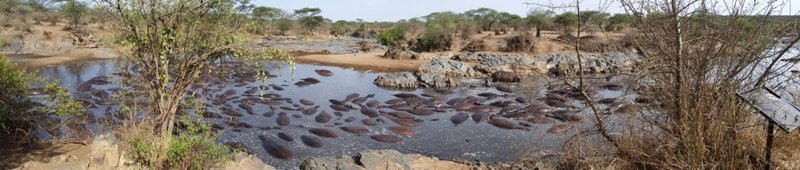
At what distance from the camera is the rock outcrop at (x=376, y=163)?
9.77m

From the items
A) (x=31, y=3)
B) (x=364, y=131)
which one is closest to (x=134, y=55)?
(x=364, y=131)

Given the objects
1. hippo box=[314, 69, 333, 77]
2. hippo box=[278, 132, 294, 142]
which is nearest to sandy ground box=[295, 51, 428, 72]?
hippo box=[314, 69, 333, 77]

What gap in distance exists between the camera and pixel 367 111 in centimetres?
1691

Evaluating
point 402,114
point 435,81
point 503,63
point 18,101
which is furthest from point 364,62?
point 18,101

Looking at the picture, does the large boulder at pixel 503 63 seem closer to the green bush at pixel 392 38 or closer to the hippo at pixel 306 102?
the green bush at pixel 392 38

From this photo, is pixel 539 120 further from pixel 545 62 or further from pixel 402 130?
pixel 545 62

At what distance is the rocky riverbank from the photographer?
23.8m

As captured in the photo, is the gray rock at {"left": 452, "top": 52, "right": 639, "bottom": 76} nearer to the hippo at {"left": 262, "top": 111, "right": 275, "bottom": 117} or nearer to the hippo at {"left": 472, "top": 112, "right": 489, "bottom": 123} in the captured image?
the hippo at {"left": 472, "top": 112, "right": 489, "bottom": 123}

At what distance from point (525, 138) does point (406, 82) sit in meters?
10.2

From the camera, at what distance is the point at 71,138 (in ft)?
38.9

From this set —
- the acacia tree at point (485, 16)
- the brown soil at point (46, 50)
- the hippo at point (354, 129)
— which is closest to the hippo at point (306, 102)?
the hippo at point (354, 129)

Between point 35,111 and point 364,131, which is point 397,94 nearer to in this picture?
point 364,131

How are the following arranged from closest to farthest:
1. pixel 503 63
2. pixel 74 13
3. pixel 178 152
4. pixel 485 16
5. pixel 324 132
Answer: pixel 178 152, pixel 324 132, pixel 503 63, pixel 74 13, pixel 485 16

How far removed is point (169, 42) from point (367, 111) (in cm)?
885
